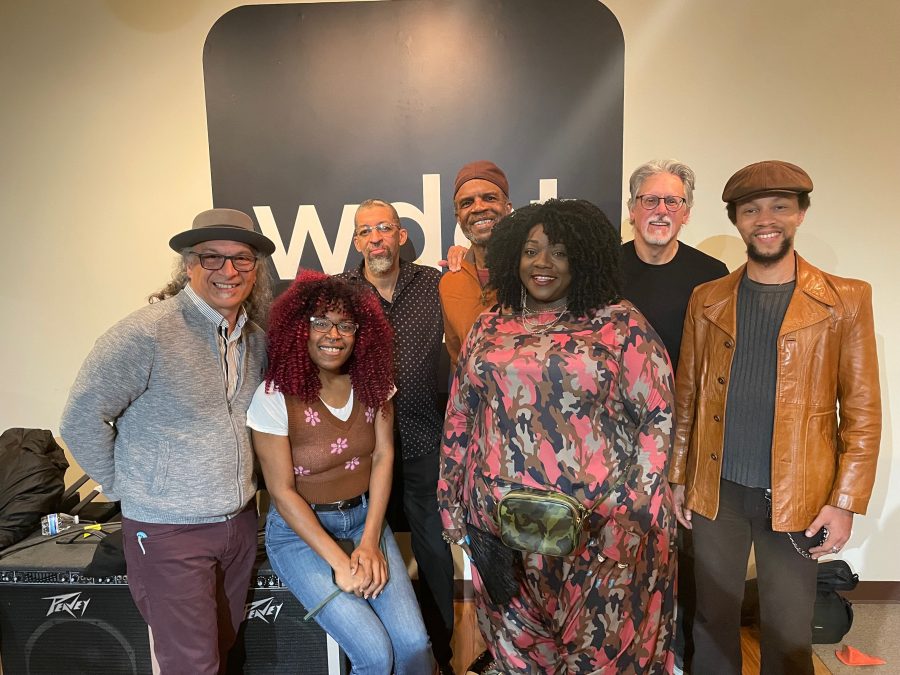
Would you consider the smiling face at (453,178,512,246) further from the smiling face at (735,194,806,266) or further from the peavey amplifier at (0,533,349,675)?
the peavey amplifier at (0,533,349,675)

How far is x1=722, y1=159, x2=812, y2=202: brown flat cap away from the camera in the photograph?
1699mm

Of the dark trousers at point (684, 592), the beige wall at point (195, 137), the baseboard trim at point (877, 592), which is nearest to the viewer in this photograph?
the dark trousers at point (684, 592)

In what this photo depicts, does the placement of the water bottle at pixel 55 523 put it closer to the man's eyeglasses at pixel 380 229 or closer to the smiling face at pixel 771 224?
the man's eyeglasses at pixel 380 229

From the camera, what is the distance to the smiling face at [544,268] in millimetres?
1592

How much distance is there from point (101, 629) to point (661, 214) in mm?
2738

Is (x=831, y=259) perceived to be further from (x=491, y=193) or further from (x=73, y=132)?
(x=73, y=132)

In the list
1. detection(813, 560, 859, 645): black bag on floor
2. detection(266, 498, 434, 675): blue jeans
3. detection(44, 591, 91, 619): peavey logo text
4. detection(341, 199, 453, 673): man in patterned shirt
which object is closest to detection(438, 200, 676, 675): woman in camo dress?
detection(266, 498, 434, 675): blue jeans

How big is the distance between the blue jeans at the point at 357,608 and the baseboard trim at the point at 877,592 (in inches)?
103

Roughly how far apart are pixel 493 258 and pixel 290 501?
1.08m

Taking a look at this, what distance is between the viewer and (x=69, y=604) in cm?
214

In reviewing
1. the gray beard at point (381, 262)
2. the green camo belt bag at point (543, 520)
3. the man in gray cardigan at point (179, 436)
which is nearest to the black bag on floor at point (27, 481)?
the man in gray cardigan at point (179, 436)

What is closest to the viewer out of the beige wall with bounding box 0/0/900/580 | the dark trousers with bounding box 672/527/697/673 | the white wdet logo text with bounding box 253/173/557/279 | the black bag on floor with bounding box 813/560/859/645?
the dark trousers with bounding box 672/527/697/673

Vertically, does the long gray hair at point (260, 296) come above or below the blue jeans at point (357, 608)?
above

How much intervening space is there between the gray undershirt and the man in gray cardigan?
1.67m
